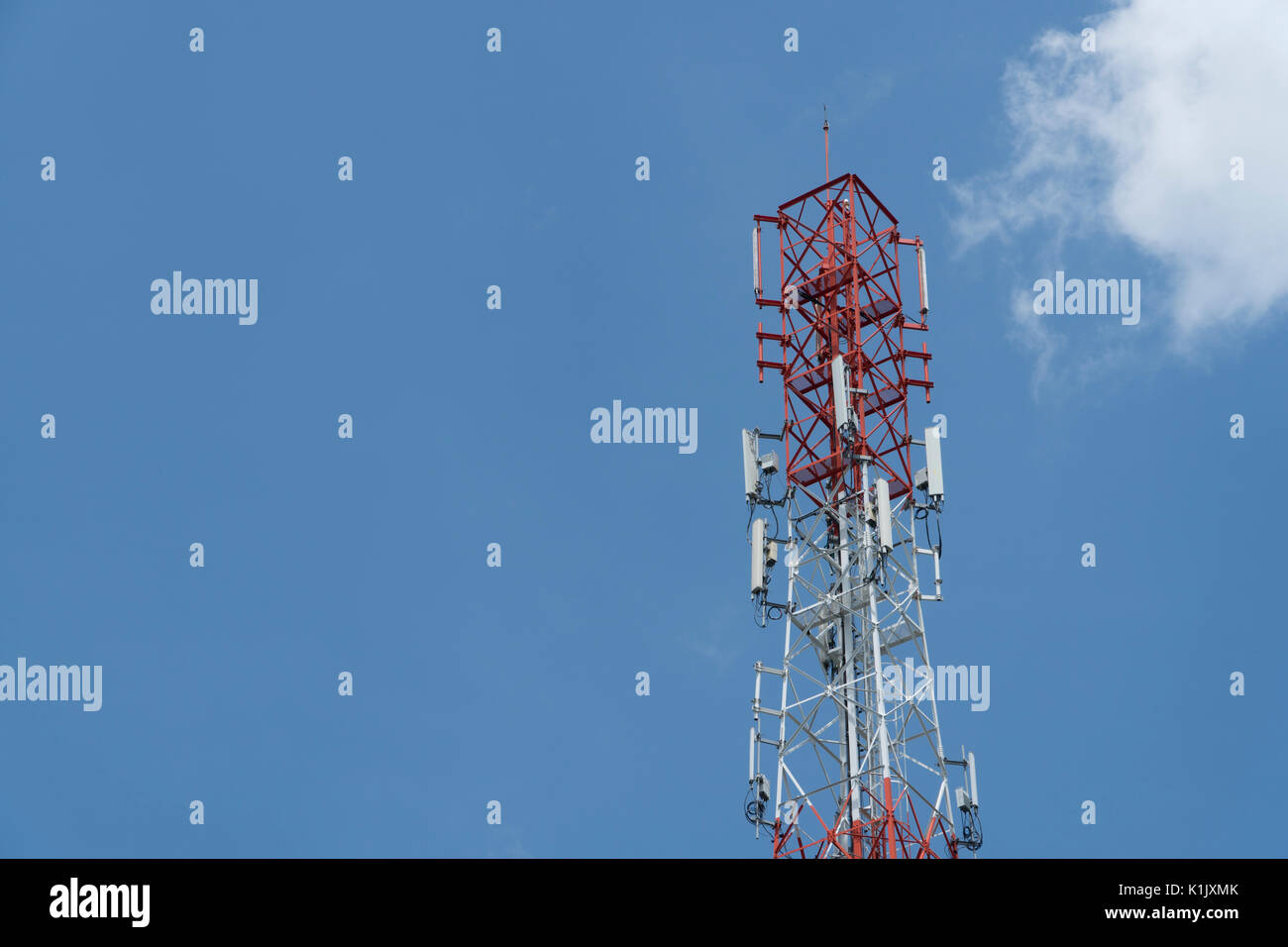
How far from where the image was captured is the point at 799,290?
87250 millimetres

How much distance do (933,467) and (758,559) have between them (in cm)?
789

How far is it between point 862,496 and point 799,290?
1040 centimetres

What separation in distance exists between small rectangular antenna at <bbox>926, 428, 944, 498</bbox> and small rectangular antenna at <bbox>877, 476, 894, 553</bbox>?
1.74 meters

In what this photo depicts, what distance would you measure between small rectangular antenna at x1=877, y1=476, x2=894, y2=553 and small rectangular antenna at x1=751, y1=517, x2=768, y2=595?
16.1ft

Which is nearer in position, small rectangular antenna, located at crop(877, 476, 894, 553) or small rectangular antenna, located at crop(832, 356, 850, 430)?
small rectangular antenna, located at crop(877, 476, 894, 553)

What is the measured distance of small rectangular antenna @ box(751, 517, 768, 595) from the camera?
81.6 m

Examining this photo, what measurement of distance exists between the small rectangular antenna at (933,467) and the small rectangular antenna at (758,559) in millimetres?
6902

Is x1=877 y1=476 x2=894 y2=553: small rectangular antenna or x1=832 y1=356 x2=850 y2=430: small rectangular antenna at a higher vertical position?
x1=832 y1=356 x2=850 y2=430: small rectangular antenna

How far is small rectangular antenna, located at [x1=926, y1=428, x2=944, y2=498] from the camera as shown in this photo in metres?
80.9

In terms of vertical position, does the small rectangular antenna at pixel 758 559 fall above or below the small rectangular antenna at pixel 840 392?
below

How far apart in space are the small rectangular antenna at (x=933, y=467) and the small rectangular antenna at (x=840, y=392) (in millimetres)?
3504

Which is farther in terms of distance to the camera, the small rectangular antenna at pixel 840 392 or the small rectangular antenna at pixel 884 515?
the small rectangular antenna at pixel 840 392

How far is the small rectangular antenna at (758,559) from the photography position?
268 ft
